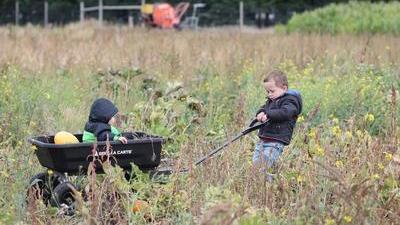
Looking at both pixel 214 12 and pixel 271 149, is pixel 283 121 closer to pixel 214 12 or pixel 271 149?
pixel 271 149

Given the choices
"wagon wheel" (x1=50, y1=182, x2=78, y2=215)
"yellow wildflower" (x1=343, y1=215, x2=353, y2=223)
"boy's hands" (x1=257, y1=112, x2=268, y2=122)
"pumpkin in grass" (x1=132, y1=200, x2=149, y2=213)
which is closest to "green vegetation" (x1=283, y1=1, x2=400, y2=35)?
"boy's hands" (x1=257, y1=112, x2=268, y2=122)

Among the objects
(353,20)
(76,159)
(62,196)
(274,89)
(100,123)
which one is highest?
(353,20)

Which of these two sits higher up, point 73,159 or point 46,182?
point 73,159

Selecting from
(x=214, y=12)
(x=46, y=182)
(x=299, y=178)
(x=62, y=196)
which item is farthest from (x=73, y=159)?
(x=214, y=12)

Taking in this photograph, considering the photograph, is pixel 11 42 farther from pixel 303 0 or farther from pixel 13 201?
pixel 303 0

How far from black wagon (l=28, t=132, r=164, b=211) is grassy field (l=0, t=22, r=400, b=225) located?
18 cm

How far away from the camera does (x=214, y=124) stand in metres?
7.77

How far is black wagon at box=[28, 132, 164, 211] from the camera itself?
5234mm

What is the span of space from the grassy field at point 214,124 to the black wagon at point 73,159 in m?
0.18

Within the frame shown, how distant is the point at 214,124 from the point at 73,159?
8.93ft

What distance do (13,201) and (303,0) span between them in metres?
49.6

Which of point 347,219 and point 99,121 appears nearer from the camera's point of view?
point 347,219

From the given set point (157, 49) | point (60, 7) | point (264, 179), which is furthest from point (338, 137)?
point (60, 7)

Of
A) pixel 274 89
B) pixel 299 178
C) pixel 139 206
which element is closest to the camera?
pixel 139 206
